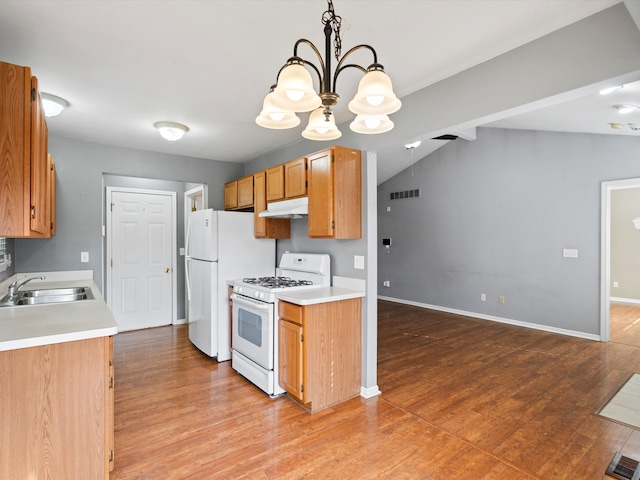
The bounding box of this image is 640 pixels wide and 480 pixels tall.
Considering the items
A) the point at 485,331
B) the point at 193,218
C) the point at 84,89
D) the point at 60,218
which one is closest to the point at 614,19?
the point at 84,89

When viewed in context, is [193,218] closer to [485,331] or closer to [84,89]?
[84,89]

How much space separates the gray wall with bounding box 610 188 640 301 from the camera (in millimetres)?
6574

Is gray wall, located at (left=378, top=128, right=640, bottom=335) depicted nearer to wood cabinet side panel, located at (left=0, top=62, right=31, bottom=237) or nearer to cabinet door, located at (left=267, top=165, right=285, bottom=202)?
cabinet door, located at (left=267, top=165, right=285, bottom=202)

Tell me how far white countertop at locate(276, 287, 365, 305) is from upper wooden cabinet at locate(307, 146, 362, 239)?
19.2 inches

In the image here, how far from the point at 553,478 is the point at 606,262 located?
3715 mm

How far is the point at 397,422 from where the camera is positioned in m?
2.50

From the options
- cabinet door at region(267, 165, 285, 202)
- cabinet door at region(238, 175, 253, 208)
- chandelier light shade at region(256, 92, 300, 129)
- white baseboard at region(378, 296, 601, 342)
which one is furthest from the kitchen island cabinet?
white baseboard at region(378, 296, 601, 342)

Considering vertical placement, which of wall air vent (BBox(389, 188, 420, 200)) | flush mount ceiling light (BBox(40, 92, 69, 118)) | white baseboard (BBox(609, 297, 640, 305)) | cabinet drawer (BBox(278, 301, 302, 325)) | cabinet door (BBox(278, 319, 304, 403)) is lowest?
white baseboard (BBox(609, 297, 640, 305))

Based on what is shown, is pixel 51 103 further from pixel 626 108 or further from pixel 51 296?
pixel 626 108

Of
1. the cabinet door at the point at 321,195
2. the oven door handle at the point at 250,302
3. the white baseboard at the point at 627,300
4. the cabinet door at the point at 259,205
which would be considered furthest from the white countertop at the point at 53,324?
the white baseboard at the point at 627,300

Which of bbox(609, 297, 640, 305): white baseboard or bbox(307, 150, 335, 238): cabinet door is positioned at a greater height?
bbox(307, 150, 335, 238): cabinet door

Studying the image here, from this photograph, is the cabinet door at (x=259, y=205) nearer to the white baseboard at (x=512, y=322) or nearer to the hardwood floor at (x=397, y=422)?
the hardwood floor at (x=397, y=422)

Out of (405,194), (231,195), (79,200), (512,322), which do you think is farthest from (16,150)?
(405,194)

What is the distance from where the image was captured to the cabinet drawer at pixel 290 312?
8.68ft
